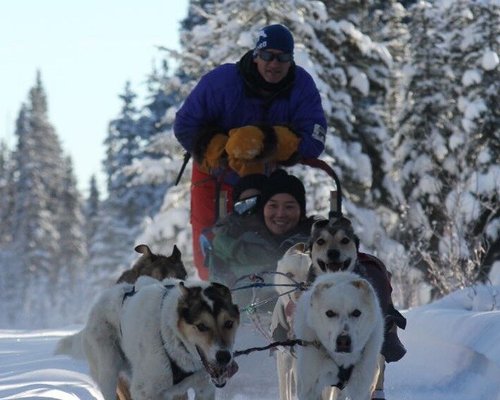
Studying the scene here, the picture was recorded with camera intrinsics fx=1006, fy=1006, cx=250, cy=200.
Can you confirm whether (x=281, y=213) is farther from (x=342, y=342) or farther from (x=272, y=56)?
(x=342, y=342)

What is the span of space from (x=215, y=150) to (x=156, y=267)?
1.36m

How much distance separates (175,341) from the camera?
508 centimetres

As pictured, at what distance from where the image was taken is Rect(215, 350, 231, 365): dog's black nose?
4.77 metres

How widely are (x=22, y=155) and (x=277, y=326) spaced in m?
55.9

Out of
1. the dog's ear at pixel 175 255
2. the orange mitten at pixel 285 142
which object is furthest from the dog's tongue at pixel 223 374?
A: the orange mitten at pixel 285 142

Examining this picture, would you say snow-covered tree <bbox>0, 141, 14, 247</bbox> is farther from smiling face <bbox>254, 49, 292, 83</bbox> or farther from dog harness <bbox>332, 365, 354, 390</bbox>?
dog harness <bbox>332, 365, 354, 390</bbox>

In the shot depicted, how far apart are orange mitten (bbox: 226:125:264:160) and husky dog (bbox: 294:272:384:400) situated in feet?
7.34

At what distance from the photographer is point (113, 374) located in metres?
5.53

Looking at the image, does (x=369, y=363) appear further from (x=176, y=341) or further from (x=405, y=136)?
(x=405, y=136)

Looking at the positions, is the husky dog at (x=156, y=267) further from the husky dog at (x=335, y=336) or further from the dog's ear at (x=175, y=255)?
the husky dog at (x=335, y=336)

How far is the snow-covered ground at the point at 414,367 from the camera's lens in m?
6.70

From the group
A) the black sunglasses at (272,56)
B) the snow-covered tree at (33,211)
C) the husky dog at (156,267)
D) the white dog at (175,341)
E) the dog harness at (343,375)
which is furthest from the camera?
the snow-covered tree at (33,211)

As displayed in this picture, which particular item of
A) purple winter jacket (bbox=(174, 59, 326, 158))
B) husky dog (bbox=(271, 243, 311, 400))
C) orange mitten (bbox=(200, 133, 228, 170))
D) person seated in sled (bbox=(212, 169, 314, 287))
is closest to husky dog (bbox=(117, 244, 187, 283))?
person seated in sled (bbox=(212, 169, 314, 287))

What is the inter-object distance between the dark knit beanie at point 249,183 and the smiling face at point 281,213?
0.23 m
